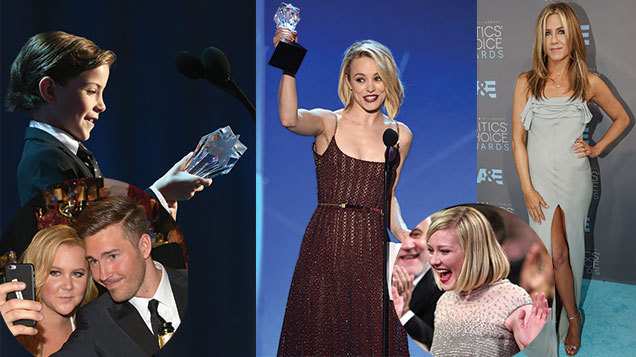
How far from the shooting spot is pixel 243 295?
148 inches

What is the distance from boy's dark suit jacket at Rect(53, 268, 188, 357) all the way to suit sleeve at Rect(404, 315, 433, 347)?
3.21ft

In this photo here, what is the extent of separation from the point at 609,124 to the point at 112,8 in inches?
89.9

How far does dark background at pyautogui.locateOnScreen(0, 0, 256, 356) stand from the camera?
269 centimetres

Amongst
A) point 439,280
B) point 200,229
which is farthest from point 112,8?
point 439,280

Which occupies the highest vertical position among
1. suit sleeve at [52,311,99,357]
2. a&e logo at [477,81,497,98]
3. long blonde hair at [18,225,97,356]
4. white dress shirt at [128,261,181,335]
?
a&e logo at [477,81,497,98]

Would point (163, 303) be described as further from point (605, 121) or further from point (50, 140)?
point (605, 121)

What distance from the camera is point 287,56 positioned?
2.88 meters

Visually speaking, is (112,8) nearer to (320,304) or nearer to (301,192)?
(301,192)

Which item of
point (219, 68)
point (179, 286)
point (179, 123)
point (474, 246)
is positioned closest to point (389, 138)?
point (474, 246)

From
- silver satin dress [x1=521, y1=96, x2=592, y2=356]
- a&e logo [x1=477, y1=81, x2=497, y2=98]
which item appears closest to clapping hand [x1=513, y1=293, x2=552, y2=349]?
silver satin dress [x1=521, y1=96, x2=592, y2=356]

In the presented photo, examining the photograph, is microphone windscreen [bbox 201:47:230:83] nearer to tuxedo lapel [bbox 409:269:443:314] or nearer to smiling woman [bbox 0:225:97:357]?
smiling woman [bbox 0:225:97:357]

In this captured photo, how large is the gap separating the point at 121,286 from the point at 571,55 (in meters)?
2.18

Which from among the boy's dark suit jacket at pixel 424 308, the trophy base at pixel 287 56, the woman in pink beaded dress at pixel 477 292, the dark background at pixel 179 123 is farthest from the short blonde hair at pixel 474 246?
the dark background at pixel 179 123

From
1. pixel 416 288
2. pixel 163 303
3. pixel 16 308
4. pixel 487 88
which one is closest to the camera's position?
pixel 16 308
